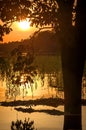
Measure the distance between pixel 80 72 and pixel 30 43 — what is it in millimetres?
1405

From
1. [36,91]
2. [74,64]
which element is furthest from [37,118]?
[36,91]

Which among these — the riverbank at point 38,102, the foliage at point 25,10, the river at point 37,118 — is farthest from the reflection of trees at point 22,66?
the riverbank at point 38,102

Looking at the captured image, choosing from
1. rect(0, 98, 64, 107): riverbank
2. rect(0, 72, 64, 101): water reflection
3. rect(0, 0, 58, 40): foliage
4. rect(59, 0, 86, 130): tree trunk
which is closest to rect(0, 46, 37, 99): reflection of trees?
rect(0, 0, 58, 40): foliage

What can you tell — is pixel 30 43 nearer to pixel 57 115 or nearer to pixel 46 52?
pixel 57 115

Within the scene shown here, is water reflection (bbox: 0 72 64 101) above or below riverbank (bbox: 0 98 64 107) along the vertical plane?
above

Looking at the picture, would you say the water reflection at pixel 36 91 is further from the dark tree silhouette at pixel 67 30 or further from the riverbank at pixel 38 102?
the dark tree silhouette at pixel 67 30

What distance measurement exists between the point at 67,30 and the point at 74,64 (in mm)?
974

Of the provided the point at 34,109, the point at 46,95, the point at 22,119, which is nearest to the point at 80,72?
the point at 22,119

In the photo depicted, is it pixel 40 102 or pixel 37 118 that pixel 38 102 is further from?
pixel 37 118

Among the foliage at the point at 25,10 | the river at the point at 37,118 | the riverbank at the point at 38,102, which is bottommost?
the river at the point at 37,118

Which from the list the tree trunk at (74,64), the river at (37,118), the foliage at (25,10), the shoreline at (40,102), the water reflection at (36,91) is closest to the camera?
the foliage at (25,10)

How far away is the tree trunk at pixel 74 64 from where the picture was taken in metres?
12.6

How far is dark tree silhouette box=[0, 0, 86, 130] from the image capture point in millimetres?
12102

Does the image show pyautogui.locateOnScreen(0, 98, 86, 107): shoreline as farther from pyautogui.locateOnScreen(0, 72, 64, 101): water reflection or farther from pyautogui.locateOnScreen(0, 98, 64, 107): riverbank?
pyautogui.locateOnScreen(0, 72, 64, 101): water reflection
